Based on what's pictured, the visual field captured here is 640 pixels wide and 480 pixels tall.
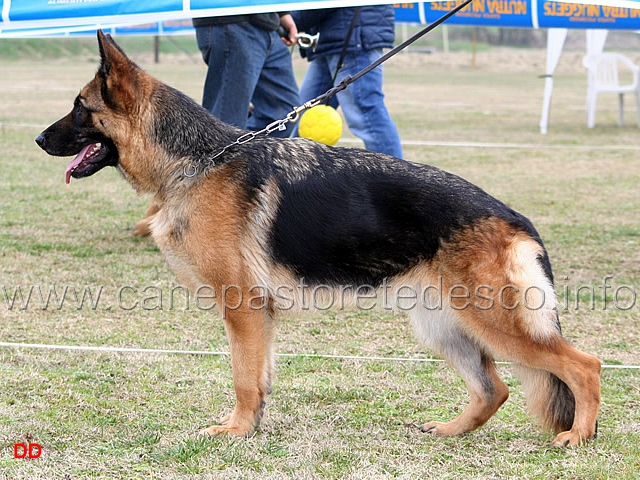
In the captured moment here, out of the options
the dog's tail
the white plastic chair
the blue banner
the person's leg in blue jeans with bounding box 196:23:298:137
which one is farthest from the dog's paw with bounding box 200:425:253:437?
the white plastic chair

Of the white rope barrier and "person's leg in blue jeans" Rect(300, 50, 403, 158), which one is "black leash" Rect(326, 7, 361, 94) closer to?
"person's leg in blue jeans" Rect(300, 50, 403, 158)

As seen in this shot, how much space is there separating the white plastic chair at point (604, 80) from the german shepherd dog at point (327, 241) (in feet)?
38.5

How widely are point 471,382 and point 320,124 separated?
2.31 metres

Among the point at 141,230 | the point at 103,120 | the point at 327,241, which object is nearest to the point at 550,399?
the point at 327,241

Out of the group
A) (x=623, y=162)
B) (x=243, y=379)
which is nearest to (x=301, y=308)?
(x=243, y=379)

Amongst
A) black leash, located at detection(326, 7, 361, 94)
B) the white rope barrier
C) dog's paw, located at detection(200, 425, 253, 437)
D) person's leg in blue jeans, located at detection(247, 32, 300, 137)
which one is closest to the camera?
dog's paw, located at detection(200, 425, 253, 437)

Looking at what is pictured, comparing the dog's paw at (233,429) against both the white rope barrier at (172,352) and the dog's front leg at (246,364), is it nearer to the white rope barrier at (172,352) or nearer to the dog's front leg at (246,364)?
the dog's front leg at (246,364)

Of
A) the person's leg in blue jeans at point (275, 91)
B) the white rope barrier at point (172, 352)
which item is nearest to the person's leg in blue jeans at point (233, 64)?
the person's leg in blue jeans at point (275, 91)

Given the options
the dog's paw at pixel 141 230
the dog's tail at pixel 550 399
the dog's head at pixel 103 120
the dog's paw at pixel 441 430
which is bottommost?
the dog's paw at pixel 141 230

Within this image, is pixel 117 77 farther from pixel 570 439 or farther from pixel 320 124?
pixel 570 439

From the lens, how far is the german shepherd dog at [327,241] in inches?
119

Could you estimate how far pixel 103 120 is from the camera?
3.28m

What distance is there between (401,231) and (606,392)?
132cm

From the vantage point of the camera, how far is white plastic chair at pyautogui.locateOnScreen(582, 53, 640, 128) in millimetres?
13883
